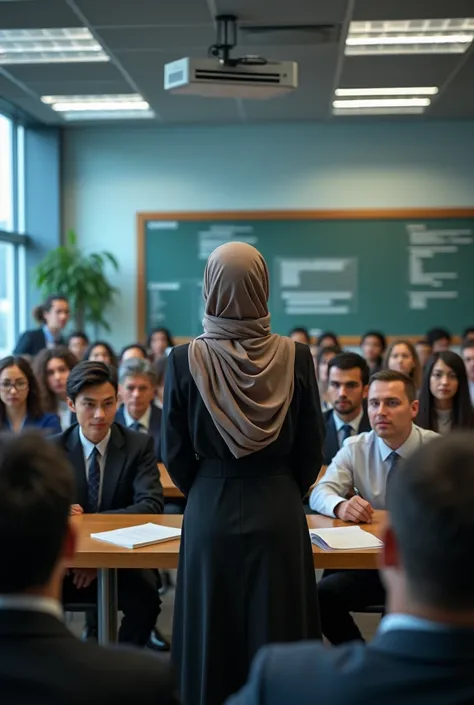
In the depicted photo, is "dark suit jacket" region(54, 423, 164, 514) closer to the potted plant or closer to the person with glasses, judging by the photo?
the person with glasses

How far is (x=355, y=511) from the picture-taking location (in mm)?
2963

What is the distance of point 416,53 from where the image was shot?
6.16 meters

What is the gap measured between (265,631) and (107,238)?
22.5ft

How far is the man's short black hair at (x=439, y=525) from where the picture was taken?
902mm

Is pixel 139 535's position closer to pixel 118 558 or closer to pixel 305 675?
pixel 118 558

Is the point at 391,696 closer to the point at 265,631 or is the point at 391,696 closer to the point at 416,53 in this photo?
the point at 265,631

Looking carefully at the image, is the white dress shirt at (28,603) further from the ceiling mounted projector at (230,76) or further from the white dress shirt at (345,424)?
the ceiling mounted projector at (230,76)

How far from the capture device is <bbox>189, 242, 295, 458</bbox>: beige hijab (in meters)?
2.24

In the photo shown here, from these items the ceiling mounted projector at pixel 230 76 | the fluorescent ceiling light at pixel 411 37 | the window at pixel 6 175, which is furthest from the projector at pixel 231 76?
the window at pixel 6 175

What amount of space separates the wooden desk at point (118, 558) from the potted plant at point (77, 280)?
5298 millimetres

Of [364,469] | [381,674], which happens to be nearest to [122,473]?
[364,469]

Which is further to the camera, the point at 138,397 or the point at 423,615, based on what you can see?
the point at 138,397

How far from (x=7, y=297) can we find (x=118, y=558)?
6.27 meters

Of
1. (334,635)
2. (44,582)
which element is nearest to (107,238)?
(334,635)
